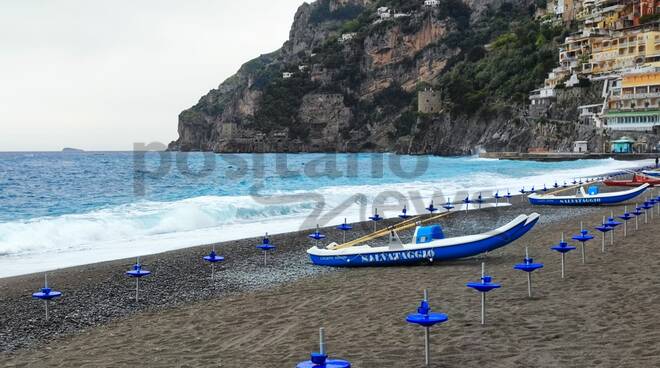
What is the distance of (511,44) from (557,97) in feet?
150

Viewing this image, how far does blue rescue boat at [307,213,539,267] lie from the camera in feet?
53.5

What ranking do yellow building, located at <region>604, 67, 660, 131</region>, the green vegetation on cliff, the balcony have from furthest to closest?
1. the green vegetation on cliff
2. yellow building, located at <region>604, 67, 660, 131</region>
3. the balcony

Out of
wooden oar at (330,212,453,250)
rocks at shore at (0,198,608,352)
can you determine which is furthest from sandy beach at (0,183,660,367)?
wooden oar at (330,212,453,250)

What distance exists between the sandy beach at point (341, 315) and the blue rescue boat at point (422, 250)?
332 mm

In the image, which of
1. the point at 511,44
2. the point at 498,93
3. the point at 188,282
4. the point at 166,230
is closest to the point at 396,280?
Result: the point at 188,282

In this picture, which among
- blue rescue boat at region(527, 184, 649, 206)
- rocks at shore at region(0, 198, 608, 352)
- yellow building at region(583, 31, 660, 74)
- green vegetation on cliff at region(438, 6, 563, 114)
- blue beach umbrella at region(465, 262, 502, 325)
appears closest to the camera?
blue beach umbrella at region(465, 262, 502, 325)

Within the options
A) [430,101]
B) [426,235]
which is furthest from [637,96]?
[426,235]

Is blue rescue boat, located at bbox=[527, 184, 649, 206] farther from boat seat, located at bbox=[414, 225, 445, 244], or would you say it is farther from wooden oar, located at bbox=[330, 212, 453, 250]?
boat seat, located at bbox=[414, 225, 445, 244]

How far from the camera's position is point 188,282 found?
1527cm

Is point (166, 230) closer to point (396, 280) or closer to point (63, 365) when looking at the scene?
point (396, 280)

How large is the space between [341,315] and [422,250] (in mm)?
5644

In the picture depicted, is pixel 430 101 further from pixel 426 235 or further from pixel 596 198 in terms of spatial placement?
pixel 426 235

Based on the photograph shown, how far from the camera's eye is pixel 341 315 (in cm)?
1112

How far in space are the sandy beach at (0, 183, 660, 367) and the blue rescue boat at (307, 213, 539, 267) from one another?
332 millimetres
